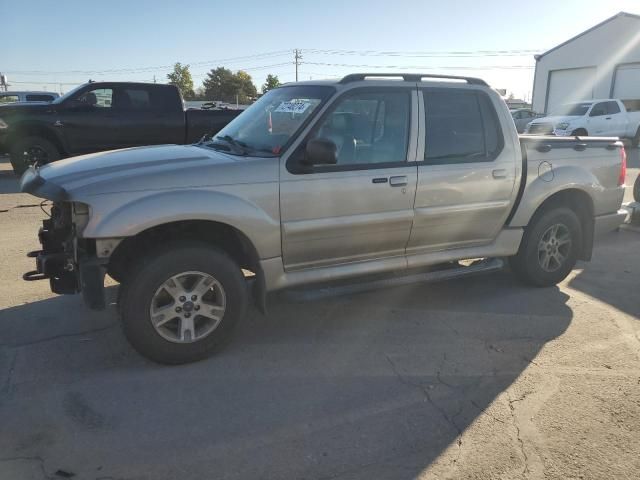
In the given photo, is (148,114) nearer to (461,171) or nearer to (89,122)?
(89,122)

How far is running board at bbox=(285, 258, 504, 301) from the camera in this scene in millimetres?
3752

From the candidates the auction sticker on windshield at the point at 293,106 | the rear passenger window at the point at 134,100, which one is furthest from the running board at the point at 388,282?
the rear passenger window at the point at 134,100

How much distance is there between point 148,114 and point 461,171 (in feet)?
28.7

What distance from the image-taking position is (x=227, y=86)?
6550cm

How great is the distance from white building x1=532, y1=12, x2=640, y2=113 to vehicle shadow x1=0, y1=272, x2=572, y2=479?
30407mm

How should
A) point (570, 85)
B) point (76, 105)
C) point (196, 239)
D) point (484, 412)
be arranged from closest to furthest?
point (484, 412), point (196, 239), point (76, 105), point (570, 85)

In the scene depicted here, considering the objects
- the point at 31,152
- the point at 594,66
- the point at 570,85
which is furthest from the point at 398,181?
the point at 570,85

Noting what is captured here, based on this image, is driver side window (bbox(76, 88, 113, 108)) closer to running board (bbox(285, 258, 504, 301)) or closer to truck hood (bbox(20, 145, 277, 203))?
truck hood (bbox(20, 145, 277, 203))

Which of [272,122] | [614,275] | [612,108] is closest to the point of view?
[272,122]

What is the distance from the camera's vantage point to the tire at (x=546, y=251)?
4.84 m

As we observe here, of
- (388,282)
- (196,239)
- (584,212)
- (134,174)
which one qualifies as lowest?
(388,282)

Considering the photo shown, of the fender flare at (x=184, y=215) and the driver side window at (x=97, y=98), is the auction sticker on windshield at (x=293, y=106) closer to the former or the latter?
the fender flare at (x=184, y=215)

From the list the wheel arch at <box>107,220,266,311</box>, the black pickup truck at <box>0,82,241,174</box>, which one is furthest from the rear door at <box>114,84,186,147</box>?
the wheel arch at <box>107,220,266,311</box>

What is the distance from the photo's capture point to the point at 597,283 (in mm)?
5277
